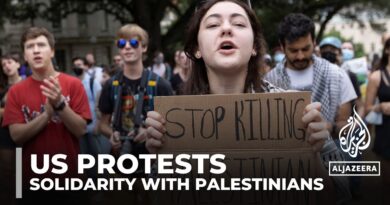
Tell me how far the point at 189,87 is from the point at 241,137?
42 cm

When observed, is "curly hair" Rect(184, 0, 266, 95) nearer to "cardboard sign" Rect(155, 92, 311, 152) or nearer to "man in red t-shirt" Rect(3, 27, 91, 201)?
"cardboard sign" Rect(155, 92, 311, 152)

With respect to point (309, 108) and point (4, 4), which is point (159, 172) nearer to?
point (309, 108)

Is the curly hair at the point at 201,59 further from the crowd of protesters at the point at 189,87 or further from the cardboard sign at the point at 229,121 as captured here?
the cardboard sign at the point at 229,121

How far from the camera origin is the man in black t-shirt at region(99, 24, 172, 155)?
14.3 ft

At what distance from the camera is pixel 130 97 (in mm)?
4379

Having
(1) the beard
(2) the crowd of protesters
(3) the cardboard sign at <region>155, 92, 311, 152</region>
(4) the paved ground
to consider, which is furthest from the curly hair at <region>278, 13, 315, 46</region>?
(3) the cardboard sign at <region>155, 92, 311, 152</region>

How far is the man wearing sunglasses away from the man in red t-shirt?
43 cm

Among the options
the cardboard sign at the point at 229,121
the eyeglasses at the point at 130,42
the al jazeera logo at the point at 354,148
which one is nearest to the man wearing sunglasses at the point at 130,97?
the eyeglasses at the point at 130,42

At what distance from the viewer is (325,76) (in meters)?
4.02

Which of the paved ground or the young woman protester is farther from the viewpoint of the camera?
the paved ground

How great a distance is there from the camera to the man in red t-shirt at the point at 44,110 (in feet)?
12.4

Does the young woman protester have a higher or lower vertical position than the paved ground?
higher

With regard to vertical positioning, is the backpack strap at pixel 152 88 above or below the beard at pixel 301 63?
below

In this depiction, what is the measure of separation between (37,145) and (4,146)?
952 mm
